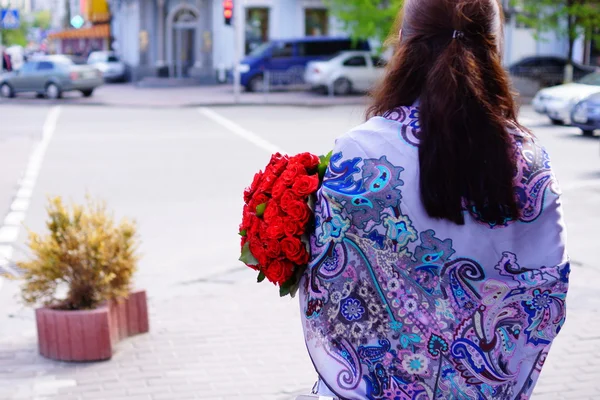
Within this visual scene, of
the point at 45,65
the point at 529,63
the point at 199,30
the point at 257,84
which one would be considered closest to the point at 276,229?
the point at 45,65

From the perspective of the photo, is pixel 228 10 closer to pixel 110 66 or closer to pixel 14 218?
pixel 110 66

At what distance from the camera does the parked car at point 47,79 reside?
31.1 meters

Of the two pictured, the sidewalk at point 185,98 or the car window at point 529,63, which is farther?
the car window at point 529,63

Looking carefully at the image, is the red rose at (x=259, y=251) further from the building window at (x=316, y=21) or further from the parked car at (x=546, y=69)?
the building window at (x=316, y=21)

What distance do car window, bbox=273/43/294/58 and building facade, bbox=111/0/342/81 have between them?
186 inches

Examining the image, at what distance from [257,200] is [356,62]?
30.6 metres

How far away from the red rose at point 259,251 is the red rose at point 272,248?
0.02m

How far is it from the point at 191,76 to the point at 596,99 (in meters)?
26.9

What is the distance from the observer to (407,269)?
2.04 m

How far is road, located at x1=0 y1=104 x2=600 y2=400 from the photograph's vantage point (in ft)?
15.5

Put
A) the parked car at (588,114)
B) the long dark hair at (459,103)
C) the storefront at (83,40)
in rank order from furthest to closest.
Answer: the storefront at (83,40) < the parked car at (588,114) < the long dark hair at (459,103)

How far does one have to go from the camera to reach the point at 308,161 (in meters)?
2.27

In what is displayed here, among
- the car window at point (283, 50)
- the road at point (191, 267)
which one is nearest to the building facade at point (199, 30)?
the car window at point (283, 50)

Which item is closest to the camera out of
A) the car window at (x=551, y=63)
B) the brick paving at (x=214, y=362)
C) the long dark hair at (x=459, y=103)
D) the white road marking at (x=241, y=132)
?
the long dark hair at (x=459, y=103)
